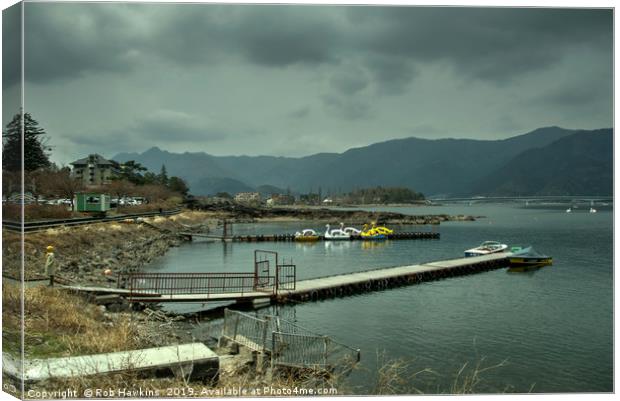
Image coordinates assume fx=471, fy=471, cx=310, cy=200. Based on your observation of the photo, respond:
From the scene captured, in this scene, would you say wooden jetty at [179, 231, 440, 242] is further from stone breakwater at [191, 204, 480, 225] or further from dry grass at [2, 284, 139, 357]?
dry grass at [2, 284, 139, 357]

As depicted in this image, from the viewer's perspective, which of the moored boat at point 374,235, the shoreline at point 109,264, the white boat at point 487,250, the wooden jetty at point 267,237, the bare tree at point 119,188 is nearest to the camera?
the shoreline at point 109,264

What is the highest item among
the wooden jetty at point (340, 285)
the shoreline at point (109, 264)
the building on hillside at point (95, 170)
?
the building on hillside at point (95, 170)

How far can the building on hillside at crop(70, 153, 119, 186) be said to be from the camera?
45125 mm

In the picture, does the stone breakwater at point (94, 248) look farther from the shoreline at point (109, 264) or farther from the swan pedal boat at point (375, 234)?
the swan pedal boat at point (375, 234)

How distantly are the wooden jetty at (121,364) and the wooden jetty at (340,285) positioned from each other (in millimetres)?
8385

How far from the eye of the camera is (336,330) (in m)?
14.4

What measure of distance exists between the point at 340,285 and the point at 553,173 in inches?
1728

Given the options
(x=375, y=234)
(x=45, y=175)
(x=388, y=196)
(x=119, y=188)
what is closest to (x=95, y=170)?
(x=119, y=188)

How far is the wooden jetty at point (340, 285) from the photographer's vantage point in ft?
52.1

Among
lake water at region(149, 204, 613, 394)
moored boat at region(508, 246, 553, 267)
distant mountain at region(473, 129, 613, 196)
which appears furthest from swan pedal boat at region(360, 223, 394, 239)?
moored boat at region(508, 246, 553, 267)

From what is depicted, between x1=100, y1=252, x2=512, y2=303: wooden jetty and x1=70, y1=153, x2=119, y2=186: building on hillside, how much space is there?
31.6 metres

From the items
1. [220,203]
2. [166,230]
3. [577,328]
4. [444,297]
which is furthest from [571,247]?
[220,203]

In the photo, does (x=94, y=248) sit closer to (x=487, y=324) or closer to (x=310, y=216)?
(x=487, y=324)

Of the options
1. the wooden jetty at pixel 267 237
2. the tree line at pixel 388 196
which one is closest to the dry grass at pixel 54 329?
the wooden jetty at pixel 267 237
